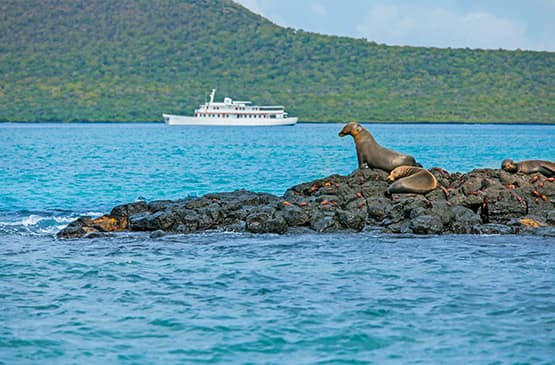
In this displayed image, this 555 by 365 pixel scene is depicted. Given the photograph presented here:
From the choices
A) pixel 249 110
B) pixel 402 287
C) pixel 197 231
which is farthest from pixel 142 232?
pixel 249 110

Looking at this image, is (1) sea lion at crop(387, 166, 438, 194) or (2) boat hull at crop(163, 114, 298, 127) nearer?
(1) sea lion at crop(387, 166, 438, 194)

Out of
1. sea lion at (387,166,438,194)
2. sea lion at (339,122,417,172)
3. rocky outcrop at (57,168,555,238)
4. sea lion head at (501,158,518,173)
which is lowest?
rocky outcrop at (57,168,555,238)

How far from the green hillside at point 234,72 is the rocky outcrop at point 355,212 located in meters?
118

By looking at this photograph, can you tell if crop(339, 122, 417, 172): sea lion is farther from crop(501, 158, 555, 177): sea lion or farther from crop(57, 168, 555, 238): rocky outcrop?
crop(501, 158, 555, 177): sea lion

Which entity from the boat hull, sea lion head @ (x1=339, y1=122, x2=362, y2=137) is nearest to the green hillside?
the boat hull

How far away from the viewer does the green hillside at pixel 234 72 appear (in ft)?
465

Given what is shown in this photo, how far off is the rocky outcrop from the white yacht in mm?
110078

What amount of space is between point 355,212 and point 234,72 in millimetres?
140021

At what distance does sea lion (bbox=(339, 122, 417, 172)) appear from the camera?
68.5ft

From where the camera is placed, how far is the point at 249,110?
131000 millimetres

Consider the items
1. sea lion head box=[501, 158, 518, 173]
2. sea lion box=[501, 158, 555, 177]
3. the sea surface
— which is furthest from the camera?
sea lion head box=[501, 158, 518, 173]

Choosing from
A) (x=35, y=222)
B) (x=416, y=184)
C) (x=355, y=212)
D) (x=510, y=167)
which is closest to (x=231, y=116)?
(x=510, y=167)

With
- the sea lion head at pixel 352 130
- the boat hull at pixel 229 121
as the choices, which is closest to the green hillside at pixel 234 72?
the boat hull at pixel 229 121

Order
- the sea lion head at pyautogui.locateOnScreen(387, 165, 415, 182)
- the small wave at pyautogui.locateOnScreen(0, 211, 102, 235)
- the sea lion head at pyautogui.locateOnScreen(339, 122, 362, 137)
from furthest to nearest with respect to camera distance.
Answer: the sea lion head at pyautogui.locateOnScreen(339, 122, 362, 137), the sea lion head at pyautogui.locateOnScreen(387, 165, 415, 182), the small wave at pyautogui.locateOnScreen(0, 211, 102, 235)
